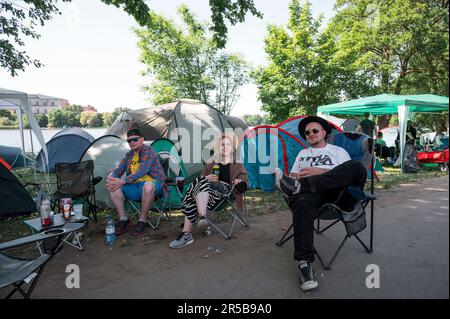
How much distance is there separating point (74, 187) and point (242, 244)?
111 inches

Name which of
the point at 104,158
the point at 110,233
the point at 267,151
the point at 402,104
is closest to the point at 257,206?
the point at 267,151

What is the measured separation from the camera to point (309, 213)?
2465 millimetres

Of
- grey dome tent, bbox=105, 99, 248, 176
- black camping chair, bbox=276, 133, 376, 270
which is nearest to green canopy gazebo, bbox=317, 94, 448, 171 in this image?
grey dome tent, bbox=105, 99, 248, 176

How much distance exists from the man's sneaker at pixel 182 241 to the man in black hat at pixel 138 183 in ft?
2.25

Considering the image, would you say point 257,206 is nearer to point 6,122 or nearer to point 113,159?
point 113,159

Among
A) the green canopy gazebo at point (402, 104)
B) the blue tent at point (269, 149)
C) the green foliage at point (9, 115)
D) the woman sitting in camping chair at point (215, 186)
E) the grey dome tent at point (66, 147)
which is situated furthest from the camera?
the green foliage at point (9, 115)

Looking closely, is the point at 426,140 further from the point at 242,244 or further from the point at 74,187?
the point at 74,187

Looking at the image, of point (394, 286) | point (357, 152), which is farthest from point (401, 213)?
point (394, 286)

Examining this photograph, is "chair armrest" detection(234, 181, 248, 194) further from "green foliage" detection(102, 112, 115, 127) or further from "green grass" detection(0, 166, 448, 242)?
"green foliage" detection(102, 112, 115, 127)

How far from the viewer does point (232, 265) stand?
9.09 feet

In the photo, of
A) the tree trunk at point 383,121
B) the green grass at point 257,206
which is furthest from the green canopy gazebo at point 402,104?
the tree trunk at point 383,121

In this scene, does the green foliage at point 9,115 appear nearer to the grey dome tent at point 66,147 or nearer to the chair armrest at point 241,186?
the grey dome tent at point 66,147

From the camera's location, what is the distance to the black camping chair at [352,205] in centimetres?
263
